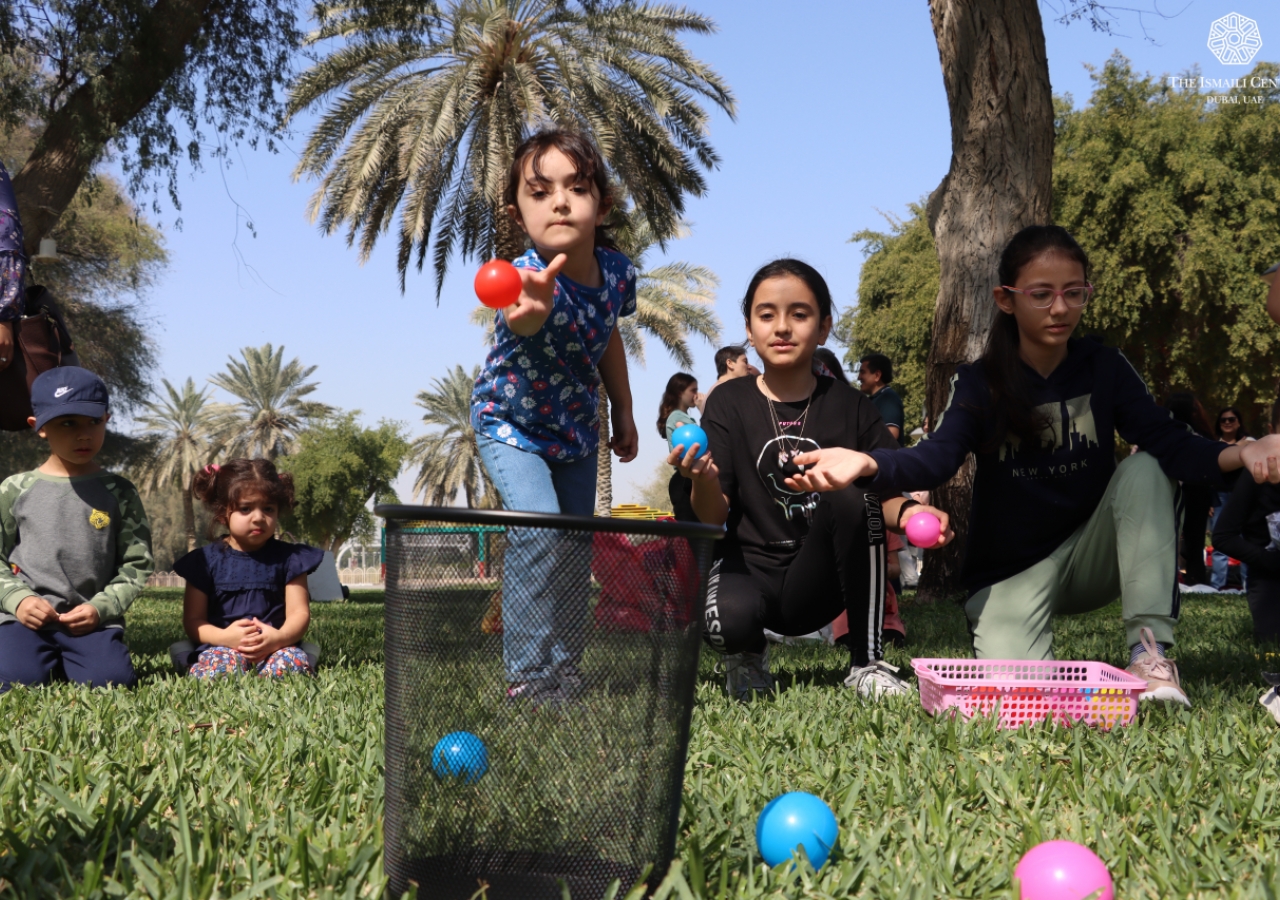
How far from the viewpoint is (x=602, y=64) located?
1669 centimetres

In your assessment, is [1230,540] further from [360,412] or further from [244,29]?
[360,412]

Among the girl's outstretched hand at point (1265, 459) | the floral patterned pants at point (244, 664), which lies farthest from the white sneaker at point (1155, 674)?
the floral patterned pants at point (244, 664)

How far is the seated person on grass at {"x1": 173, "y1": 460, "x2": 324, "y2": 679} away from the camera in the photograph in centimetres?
426

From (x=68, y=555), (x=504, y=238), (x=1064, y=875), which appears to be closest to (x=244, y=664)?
(x=68, y=555)

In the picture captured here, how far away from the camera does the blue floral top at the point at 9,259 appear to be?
3.69 meters

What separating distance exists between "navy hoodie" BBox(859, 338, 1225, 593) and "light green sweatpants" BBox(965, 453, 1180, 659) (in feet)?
0.23

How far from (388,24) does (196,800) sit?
9.74m

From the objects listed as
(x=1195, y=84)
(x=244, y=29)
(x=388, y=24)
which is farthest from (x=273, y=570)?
(x=1195, y=84)

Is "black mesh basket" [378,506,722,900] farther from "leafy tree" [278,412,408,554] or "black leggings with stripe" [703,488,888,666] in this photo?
"leafy tree" [278,412,408,554]

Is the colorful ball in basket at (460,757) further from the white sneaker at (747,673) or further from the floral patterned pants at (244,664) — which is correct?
the floral patterned pants at (244,664)

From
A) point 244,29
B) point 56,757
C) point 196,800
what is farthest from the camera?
point 244,29

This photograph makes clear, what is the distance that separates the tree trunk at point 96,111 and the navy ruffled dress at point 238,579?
4394 millimetres

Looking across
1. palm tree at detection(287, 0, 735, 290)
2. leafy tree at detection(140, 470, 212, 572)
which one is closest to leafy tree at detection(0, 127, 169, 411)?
palm tree at detection(287, 0, 735, 290)

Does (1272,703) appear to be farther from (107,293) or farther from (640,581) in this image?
(107,293)
